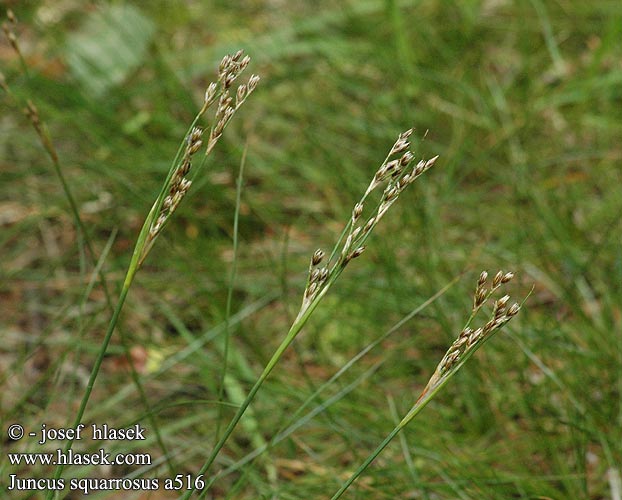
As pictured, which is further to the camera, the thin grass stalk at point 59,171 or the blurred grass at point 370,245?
the blurred grass at point 370,245

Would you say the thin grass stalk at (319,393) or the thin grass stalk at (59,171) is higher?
the thin grass stalk at (59,171)

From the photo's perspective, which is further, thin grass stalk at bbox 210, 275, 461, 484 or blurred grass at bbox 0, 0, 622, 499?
blurred grass at bbox 0, 0, 622, 499

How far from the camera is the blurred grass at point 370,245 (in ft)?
4.83

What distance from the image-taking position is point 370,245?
74.3 inches

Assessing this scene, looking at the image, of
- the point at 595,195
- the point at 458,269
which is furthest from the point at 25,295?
the point at 595,195

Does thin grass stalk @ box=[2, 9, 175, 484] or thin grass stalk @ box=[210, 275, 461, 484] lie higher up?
thin grass stalk @ box=[2, 9, 175, 484]

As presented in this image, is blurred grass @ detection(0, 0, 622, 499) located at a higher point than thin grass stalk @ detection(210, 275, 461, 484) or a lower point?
higher

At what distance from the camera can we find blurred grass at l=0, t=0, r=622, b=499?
58.0 inches

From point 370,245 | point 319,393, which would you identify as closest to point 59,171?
point 319,393

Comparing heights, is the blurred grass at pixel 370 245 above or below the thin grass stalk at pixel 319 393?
above

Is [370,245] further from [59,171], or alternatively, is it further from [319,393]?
[59,171]

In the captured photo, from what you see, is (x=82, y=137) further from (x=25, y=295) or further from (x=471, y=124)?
(x=471, y=124)

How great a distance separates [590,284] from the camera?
70.2 inches

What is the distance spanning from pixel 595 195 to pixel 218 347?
1.15 meters
